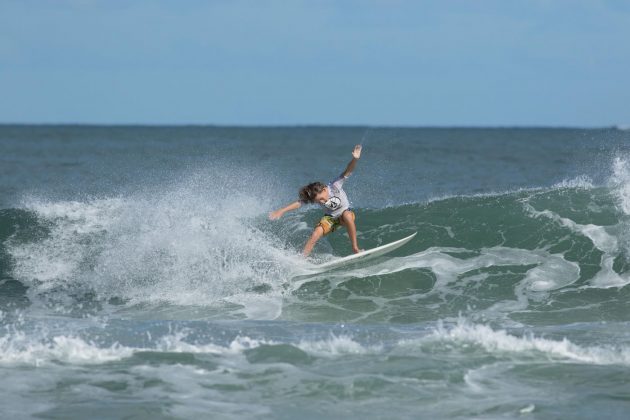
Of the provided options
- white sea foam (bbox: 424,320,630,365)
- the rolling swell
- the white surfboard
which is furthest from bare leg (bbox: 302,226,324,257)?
white sea foam (bbox: 424,320,630,365)

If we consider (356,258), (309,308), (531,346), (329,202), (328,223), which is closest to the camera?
(531,346)

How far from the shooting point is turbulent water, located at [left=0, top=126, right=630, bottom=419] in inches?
305

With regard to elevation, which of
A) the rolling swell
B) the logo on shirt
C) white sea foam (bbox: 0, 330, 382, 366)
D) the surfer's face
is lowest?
white sea foam (bbox: 0, 330, 382, 366)

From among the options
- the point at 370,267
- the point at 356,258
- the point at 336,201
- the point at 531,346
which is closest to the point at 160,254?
the point at 336,201

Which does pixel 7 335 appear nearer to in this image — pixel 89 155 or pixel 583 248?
pixel 583 248

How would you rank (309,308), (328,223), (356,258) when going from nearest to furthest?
1. (309,308)
2. (328,223)
3. (356,258)

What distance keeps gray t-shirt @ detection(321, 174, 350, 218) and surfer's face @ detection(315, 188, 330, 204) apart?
0.05 metres

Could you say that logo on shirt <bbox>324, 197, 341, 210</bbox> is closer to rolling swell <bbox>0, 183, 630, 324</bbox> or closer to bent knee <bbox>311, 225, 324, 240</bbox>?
bent knee <bbox>311, 225, 324, 240</bbox>

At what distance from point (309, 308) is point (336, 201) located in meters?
1.85

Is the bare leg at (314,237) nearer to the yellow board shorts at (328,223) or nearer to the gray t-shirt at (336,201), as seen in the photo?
the yellow board shorts at (328,223)

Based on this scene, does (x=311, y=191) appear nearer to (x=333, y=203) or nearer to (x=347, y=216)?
(x=333, y=203)

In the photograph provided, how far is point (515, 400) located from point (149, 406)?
10.3ft

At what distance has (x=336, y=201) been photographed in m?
13.0

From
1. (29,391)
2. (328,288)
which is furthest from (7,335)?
(328,288)
